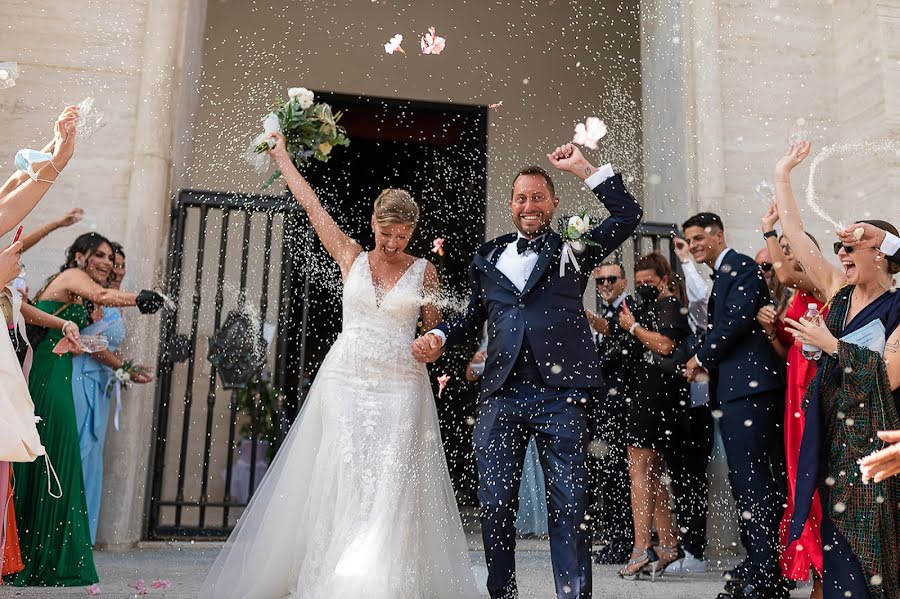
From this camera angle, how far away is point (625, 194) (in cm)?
412

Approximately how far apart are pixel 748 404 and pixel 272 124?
3045 mm

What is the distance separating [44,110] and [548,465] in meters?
5.29

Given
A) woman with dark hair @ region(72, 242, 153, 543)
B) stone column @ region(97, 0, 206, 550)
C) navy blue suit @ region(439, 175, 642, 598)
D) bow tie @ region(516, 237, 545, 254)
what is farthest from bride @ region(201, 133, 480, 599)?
stone column @ region(97, 0, 206, 550)

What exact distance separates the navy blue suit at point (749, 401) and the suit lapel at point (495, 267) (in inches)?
55.4

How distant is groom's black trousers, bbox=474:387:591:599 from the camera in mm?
3771

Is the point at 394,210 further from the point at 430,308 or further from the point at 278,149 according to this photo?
the point at 278,149

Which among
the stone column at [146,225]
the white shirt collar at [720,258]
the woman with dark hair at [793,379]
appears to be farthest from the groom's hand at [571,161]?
the stone column at [146,225]

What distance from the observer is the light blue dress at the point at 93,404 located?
6141 mm

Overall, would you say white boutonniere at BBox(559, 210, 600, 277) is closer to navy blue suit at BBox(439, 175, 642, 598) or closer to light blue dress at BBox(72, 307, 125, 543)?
navy blue suit at BBox(439, 175, 642, 598)

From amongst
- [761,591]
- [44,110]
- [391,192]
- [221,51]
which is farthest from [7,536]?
[221,51]

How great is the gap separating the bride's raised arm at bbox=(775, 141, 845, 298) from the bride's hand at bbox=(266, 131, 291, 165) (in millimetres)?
2559

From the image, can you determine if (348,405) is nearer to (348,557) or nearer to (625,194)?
(348,557)

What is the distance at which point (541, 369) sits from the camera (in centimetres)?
393

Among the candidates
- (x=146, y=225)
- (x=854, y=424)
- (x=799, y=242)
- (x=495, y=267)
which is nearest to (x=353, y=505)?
(x=495, y=267)
